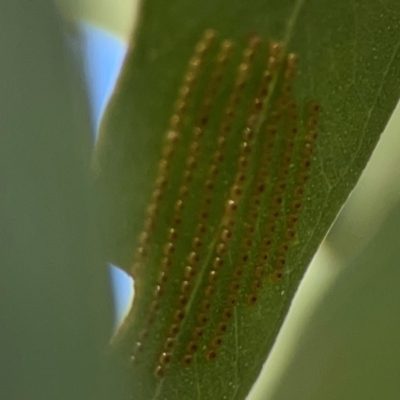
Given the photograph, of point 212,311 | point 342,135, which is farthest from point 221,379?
point 342,135

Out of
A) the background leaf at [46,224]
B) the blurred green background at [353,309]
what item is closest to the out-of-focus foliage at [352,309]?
the blurred green background at [353,309]

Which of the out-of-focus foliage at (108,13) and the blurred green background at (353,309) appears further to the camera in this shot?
the blurred green background at (353,309)

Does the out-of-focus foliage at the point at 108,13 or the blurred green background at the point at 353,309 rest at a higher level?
the out-of-focus foliage at the point at 108,13

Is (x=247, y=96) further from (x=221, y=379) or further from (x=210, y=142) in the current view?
(x=221, y=379)

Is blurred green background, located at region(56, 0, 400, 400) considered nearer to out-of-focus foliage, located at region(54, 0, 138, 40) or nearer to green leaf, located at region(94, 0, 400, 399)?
green leaf, located at region(94, 0, 400, 399)

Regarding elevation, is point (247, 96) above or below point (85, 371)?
above

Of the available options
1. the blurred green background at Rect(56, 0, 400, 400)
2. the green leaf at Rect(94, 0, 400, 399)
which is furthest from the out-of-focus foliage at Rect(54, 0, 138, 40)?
the blurred green background at Rect(56, 0, 400, 400)

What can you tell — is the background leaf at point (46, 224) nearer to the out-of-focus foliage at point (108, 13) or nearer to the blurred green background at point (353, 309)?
the out-of-focus foliage at point (108, 13)
